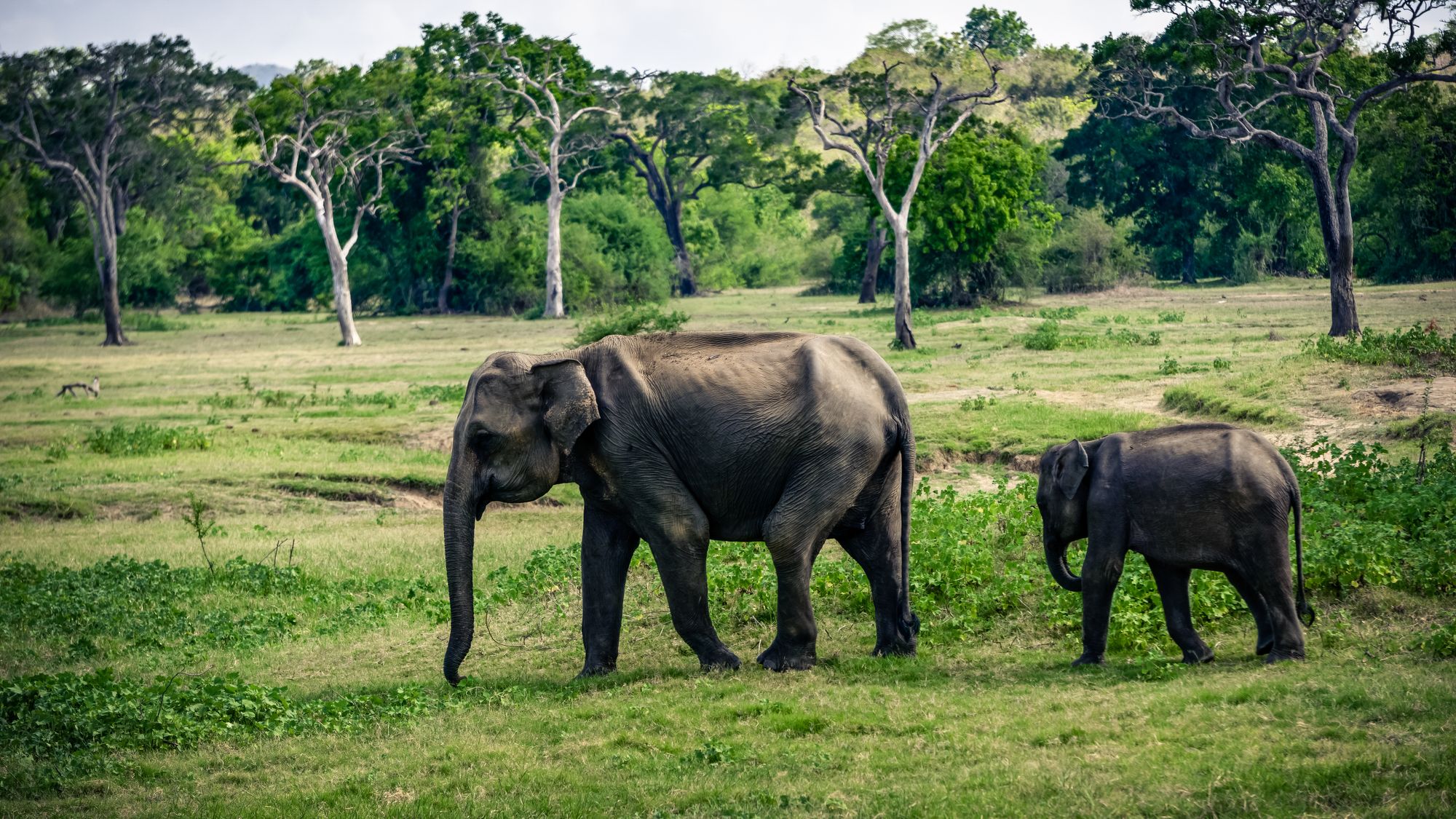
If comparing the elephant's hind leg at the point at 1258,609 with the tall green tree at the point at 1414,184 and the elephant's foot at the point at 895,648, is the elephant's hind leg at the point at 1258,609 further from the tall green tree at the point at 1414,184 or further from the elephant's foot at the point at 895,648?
the tall green tree at the point at 1414,184

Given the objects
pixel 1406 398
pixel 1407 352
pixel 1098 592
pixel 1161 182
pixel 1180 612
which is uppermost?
pixel 1161 182

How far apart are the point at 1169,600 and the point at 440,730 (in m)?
4.79

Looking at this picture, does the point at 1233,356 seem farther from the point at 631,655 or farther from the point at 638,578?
the point at 631,655

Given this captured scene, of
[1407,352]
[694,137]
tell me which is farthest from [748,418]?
[694,137]

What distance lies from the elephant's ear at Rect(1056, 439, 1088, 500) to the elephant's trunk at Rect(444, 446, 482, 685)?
408 centimetres

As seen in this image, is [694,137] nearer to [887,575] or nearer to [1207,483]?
[887,575]

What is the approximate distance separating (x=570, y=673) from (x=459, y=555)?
1.46m

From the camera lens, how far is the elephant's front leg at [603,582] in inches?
390

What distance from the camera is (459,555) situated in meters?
9.45

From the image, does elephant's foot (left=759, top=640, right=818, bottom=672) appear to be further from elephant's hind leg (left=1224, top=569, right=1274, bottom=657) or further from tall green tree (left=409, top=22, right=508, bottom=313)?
tall green tree (left=409, top=22, right=508, bottom=313)

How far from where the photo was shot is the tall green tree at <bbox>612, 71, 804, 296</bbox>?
66750 millimetres

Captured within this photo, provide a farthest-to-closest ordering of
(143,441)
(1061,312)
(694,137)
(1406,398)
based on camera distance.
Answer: (694,137), (1061,312), (143,441), (1406,398)

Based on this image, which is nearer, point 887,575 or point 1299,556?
point 1299,556

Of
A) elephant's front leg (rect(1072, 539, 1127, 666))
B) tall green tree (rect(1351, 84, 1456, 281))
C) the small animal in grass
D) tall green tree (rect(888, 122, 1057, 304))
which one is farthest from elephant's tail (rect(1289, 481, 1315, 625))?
tall green tree (rect(1351, 84, 1456, 281))
